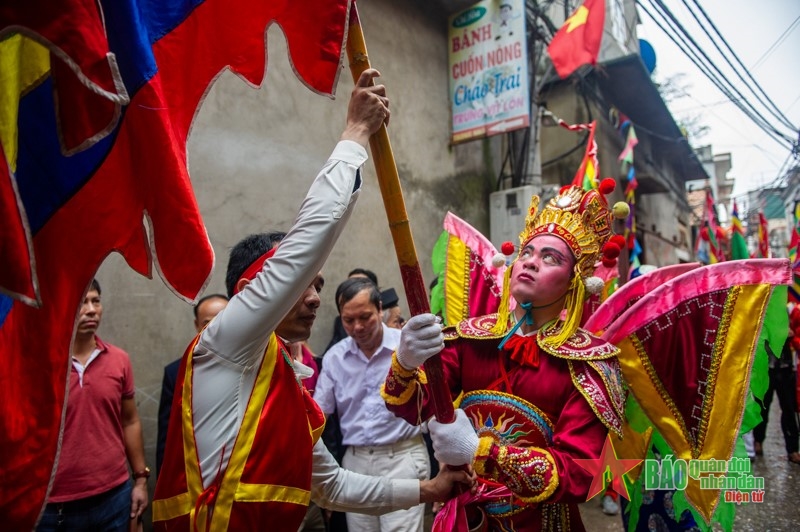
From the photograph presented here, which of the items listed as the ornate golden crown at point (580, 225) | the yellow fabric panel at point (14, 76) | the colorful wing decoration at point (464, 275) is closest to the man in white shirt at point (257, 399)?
the yellow fabric panel at point (14, 76)

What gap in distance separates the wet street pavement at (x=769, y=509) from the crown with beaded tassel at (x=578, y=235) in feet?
10.5

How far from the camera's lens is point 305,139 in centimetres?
532

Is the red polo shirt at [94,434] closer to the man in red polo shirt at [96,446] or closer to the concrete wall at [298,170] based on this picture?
the man in red polo shirt at [96,446]

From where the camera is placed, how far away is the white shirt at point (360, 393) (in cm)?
335

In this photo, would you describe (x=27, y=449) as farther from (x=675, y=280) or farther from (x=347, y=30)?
(x=675, y=280)

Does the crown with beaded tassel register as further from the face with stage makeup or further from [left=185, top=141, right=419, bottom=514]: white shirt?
[left=185, top=141, right=419, bottom=514]: white shirt

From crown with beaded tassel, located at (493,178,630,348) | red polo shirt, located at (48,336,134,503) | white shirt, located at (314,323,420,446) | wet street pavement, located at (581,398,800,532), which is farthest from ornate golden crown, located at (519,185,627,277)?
wet street pavement, located at (581,398,800,532)

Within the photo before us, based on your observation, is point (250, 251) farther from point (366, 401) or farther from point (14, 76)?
point (366, 401)

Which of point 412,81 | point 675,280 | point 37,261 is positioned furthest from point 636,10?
point 37,261

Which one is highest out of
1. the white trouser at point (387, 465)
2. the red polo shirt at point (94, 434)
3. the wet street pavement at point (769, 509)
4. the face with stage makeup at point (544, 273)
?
the face with stage makeup at point (544, 273)

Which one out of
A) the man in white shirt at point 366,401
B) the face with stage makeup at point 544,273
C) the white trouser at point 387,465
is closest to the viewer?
the face with stage makeup at point 544,273

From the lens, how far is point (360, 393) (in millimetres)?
3500

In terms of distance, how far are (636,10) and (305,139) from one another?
1225cm

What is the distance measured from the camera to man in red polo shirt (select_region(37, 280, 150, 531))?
273cm
